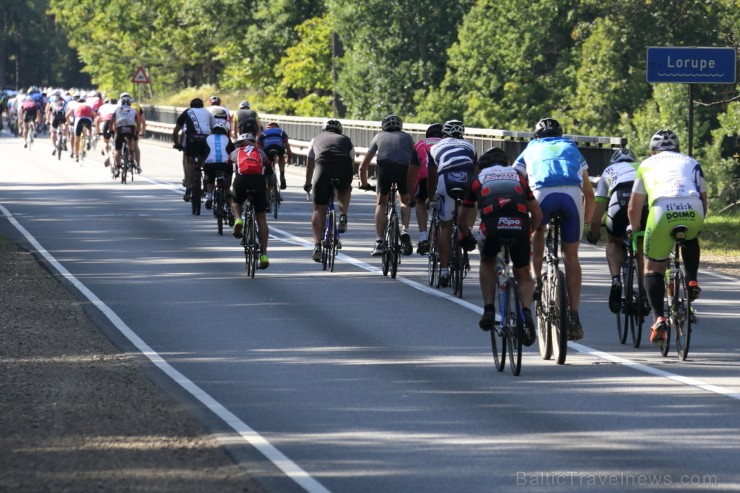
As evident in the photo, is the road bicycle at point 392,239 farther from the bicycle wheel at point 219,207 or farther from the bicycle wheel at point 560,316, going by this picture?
the bicycle wheel at point 560,316

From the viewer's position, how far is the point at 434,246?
60.2ft

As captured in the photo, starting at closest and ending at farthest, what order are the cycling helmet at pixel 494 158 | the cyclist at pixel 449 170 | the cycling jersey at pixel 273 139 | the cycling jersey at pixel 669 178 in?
1. the cycling helmet at pixel 494 158
2. the cycling jersey at pixel 669 178
3. the cyclist at pixel 449 170
4. the cycling jersey at pixel 273 139

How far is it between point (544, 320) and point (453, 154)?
181 inches

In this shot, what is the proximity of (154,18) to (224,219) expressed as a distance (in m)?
65.2

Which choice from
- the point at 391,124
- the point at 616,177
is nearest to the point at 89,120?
the point at 391,124

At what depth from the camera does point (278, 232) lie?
25.8m

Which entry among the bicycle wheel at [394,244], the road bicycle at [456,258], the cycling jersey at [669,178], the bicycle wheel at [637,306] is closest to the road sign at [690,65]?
the bicycle wheel at [394,244]

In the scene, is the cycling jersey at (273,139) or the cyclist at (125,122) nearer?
the cycling jersey at (273,139)

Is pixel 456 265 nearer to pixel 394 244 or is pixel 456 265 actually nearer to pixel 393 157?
pixel 394 244

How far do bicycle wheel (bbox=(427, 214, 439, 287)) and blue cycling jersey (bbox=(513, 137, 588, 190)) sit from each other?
4732 millimetres

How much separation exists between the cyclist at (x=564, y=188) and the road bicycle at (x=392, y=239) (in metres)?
5.68

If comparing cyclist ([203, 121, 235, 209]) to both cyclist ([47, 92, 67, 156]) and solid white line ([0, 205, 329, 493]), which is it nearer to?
solid white line ([0, 205, 329, 493])

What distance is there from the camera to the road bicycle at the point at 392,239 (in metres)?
19.2

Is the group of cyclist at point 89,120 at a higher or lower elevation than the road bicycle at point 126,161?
higher
